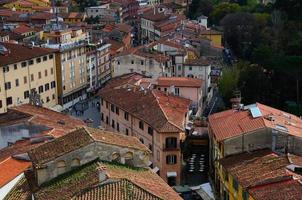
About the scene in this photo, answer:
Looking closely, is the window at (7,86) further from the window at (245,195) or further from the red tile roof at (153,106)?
the window at (245,195)

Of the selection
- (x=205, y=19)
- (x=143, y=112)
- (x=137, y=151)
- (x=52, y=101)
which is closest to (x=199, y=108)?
(x=143, y=112)

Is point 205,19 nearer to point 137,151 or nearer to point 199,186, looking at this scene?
point 199,186

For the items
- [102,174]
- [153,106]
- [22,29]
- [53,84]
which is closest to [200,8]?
[22,29]

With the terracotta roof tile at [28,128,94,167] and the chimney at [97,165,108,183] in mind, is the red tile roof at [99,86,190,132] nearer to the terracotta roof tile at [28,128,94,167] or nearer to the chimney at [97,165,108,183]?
the terracotta roof tile at [28,128,94,167]

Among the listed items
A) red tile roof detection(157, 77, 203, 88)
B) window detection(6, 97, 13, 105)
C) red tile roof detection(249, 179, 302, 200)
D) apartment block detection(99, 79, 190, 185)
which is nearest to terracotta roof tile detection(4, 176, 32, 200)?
red tile roof detection(249, 179, 302, 200)

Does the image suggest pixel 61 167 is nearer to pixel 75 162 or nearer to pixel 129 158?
pixel 75 162
